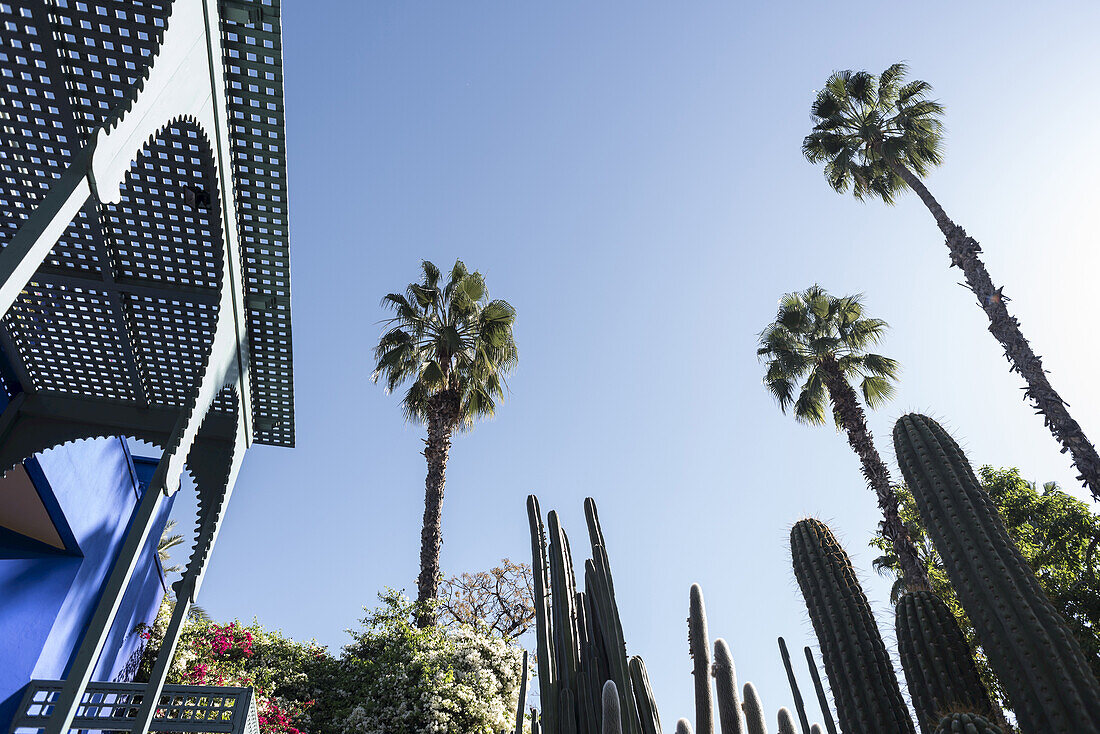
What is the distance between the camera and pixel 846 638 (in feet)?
12.2

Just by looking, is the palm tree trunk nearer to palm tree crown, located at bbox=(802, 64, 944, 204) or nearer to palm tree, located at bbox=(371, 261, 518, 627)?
palm tree crown, located at bbox=(802, 64, 944, 204)

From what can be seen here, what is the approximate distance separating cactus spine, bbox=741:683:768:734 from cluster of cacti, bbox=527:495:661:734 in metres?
0.59

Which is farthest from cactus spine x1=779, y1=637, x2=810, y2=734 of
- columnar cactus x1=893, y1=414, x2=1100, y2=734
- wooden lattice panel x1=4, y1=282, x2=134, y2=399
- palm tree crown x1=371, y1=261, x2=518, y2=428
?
palm tree crown x1=371, y1=261, x2=518, y2=428

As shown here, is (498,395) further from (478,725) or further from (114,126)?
(114,126)

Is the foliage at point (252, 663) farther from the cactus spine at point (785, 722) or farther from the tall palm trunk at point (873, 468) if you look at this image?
the tall palm trunk at point (873, 468)

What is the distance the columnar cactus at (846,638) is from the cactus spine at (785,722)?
0.50 meters

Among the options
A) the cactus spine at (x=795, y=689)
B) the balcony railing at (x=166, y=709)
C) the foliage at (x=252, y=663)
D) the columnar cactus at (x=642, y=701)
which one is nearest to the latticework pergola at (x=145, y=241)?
the balcony railing at (x=166, y=709)

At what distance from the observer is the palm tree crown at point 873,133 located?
447 inches

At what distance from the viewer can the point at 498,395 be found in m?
11.7

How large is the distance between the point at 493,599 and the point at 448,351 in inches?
224

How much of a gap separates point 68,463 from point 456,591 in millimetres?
8743

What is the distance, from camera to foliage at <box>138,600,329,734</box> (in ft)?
26.1

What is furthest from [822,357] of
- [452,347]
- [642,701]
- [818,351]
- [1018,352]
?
[642,701]

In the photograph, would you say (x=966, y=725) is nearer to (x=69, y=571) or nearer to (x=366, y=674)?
(x=69, y=571)
